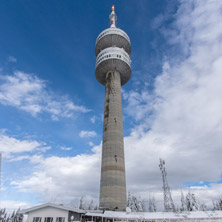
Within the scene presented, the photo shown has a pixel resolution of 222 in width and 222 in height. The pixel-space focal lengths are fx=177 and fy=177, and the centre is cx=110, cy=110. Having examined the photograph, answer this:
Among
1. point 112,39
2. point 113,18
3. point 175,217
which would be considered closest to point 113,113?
point 112,39

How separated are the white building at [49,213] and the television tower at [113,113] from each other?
1251 centimetres

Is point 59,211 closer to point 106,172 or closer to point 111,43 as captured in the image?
point 106,172

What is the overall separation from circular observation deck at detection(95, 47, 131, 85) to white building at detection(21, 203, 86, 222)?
37986 millimetres

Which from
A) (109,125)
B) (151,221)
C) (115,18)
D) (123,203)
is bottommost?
(151,221)

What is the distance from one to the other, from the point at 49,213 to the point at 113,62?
39.3 metres

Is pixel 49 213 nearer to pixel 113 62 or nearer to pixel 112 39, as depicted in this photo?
pixel 113 62

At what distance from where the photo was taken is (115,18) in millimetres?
62500

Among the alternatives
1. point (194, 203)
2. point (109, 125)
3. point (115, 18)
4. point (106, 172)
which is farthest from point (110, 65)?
point (194, 203)

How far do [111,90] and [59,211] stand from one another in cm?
3102

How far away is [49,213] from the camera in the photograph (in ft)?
74.2

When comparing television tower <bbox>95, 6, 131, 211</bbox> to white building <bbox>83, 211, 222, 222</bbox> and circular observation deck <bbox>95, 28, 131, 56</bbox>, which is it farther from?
white building <bbox>83, 211, 222, 222</bbox>

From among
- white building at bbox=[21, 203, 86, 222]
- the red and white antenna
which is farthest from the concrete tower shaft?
the red and white antenna

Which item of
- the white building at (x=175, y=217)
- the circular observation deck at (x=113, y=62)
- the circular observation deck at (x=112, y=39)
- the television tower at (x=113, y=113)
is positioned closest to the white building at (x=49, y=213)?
the white building at (x=175, y=217)

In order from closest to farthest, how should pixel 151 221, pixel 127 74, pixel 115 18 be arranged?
1. pixel 151 221
2. pixel 127 74
3. pixel 115 18
